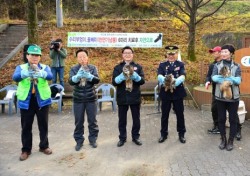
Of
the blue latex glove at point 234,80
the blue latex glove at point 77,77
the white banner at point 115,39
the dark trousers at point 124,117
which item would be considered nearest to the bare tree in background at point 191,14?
the white banner at point 115,39

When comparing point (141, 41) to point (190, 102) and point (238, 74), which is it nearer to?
point (190, 102)

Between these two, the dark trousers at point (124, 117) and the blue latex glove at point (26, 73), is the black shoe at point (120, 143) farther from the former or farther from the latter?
the blue latex glove at point (26, 73)

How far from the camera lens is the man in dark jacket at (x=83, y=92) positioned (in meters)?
5.28

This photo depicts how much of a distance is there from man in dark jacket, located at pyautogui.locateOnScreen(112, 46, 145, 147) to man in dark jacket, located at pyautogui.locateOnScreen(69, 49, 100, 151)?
42cm

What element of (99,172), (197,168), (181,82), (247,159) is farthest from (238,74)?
(99,172)

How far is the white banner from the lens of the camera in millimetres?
10531

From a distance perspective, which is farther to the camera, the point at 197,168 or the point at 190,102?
A: the point at 190,102

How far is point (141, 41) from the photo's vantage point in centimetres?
1059

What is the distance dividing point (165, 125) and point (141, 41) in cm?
530

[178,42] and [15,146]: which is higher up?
[178,42]

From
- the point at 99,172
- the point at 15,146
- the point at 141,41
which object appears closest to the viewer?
the point at 99,172

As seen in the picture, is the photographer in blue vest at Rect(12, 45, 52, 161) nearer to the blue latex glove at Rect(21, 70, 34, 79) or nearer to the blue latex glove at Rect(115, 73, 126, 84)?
the blue latex glove at Rect(21, 70, 34, 79)

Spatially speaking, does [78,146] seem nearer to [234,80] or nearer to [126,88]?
[126,88]

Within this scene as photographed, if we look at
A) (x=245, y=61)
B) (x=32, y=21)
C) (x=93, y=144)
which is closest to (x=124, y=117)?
(x=93, y=144)
